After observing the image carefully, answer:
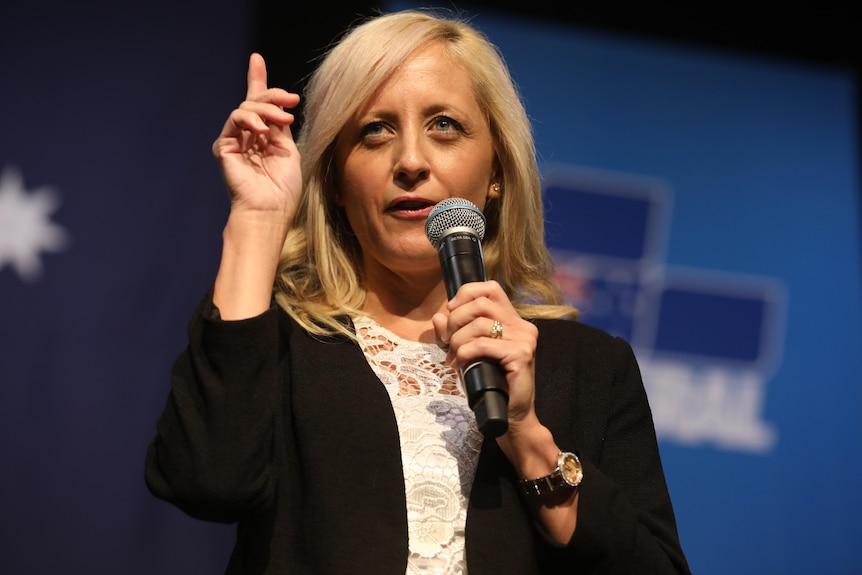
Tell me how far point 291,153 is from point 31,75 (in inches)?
60.4

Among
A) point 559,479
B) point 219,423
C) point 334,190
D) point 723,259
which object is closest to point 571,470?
point 559,479

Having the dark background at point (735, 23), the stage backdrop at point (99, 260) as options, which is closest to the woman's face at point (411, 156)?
the stage backdrop at point (99, 260)

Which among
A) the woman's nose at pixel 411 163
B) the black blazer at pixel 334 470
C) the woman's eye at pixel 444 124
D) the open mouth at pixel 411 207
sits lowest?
the black blazer at pixel 334 470

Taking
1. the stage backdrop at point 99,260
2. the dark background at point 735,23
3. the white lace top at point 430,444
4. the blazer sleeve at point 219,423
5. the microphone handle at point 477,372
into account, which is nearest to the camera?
the microphone handle at point 477,372

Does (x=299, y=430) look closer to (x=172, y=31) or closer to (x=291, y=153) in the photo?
(x=291, y=153)

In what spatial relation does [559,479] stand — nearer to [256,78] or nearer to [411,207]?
[411,207]

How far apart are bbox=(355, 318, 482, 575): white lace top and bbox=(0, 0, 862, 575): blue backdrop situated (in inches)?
50.0

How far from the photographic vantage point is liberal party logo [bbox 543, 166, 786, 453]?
3227 millimetres

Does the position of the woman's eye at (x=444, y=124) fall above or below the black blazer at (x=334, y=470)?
above

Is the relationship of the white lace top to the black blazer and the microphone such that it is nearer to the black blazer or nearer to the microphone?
the black blazer

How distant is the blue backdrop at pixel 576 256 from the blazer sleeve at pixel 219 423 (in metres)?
1.38

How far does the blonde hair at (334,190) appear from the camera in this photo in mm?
1882

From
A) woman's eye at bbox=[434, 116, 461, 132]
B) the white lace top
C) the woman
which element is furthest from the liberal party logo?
the white lace top

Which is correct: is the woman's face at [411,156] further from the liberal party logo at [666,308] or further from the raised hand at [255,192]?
the liberal party logo at [666,308]
